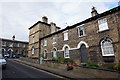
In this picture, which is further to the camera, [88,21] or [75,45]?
[75,45]

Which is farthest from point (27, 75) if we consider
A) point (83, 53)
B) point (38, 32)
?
point (38, 32)

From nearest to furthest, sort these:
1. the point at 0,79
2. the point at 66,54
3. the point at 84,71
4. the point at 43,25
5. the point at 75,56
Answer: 1. the point at 0,79
2. the point at 84,71
3. the point at 75,56
4. the point at 66,54
5. the point at 43,25

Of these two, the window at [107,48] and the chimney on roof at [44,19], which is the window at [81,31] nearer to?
the window at [107,48]

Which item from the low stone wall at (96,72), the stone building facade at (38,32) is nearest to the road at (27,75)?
the low stone wall at (96,72)

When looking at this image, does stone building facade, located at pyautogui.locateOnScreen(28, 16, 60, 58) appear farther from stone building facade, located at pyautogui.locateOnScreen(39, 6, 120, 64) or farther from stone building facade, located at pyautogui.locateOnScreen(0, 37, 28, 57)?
stone building facade, located at pyautogui.locateOnScreen(0, 37, 28, 57)

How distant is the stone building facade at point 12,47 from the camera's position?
109ft

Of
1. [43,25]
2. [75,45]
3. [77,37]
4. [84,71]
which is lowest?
[84,71]

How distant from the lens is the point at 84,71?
853cm

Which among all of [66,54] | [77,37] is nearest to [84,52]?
[77,37]

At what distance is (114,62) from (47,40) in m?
14.2

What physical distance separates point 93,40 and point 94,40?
14cm

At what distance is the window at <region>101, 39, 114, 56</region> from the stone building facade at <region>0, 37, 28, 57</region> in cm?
3393

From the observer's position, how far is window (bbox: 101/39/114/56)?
10036mm

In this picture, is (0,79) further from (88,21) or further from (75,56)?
(88,21)
